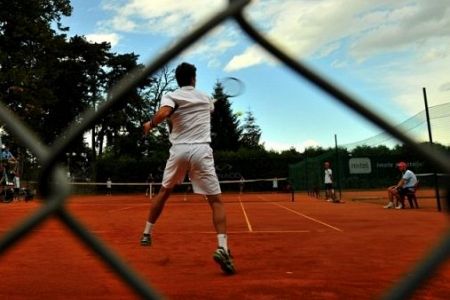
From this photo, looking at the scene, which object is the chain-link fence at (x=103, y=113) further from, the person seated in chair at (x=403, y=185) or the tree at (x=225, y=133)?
the tree at (x=225, y=133)

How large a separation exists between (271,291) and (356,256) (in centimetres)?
165

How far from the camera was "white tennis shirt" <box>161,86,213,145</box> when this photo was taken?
4.10 metres

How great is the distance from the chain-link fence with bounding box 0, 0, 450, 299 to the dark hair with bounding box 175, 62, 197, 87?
3039mm

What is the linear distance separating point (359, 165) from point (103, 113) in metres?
24.9

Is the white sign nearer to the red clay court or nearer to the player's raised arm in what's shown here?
the red clay court

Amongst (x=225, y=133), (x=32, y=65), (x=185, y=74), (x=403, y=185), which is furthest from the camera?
(x=225, y=133)

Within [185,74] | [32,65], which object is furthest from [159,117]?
[32,65]

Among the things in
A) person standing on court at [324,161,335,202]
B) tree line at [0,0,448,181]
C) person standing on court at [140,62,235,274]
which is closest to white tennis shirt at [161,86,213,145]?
person standing on court at [140,62,235,274]

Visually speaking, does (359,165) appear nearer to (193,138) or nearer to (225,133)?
(193,138)

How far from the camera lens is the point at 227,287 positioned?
3.38 meters

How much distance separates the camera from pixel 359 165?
25031mm

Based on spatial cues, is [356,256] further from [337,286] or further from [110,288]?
[110,288]

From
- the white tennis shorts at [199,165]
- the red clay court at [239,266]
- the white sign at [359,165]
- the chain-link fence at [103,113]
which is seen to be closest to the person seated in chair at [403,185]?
the red clay court at [239,266]

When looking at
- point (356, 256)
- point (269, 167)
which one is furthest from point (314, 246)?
point (269, 167)
